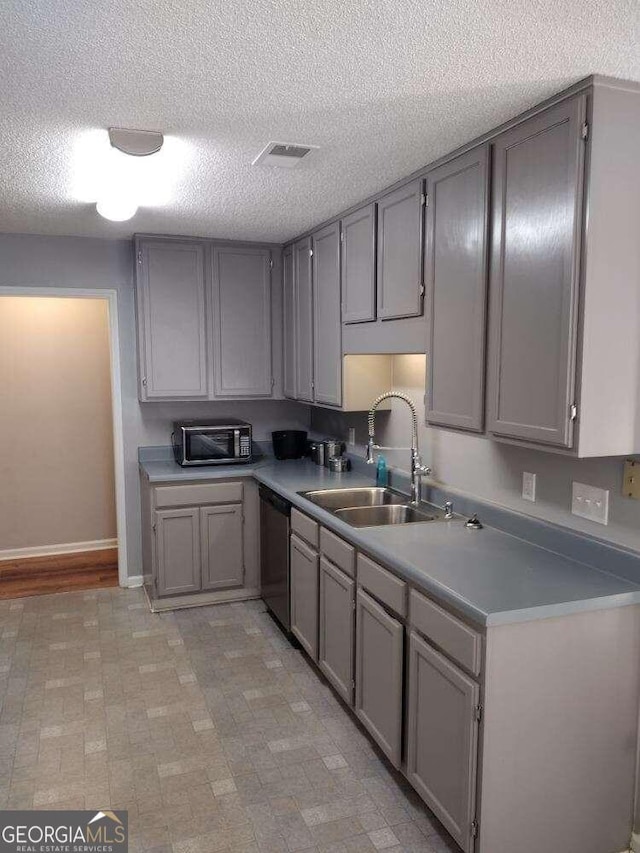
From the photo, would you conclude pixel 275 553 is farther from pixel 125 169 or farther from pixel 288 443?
pixel 125 169

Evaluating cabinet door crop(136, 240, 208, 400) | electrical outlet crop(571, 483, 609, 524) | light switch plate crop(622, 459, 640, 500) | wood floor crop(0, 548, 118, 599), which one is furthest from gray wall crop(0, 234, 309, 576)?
light switch plate crop(622, 459, 640, 500)

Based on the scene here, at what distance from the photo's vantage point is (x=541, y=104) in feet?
6.61

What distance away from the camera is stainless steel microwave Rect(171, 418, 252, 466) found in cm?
424

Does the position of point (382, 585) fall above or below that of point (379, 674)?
above

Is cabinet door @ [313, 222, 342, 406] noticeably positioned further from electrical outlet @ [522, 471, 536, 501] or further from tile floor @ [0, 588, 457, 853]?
tile floor @ [0, 588, 457, 853]

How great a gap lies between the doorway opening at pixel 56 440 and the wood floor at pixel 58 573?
0.01 metres

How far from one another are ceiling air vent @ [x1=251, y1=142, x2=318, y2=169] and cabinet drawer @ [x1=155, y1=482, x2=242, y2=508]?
2.13 metres

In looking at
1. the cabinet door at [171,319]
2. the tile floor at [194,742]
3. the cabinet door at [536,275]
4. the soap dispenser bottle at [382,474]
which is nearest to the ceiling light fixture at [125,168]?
the cabinet door at [171,319]

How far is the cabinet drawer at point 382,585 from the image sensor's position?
2.33 meters

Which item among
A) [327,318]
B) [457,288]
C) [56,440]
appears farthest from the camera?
[56,440]

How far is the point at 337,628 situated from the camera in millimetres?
2945

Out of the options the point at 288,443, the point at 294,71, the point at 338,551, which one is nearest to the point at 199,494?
the point at 288,443

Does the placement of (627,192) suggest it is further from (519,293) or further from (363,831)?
(363,831)

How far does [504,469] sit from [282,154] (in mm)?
1529
